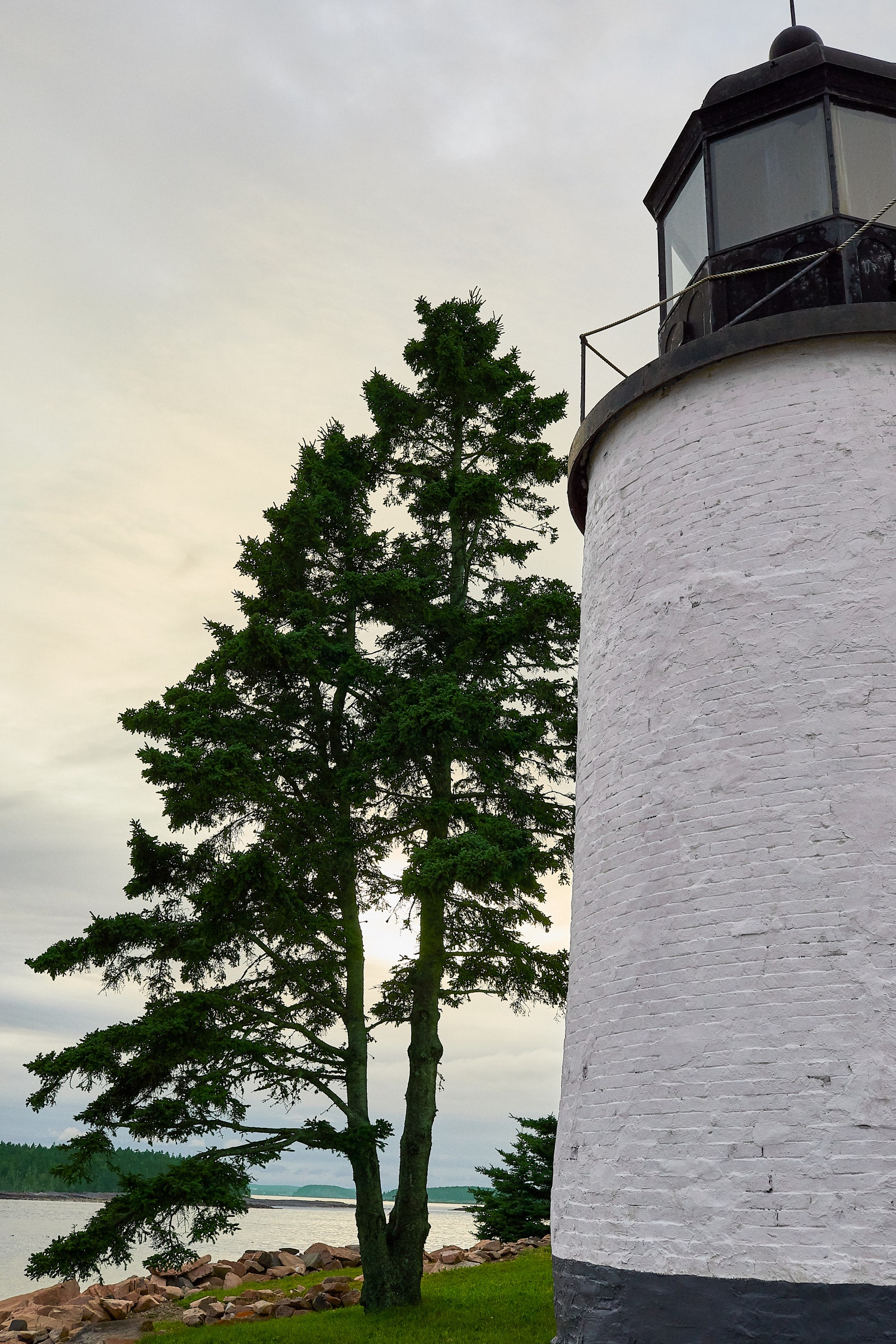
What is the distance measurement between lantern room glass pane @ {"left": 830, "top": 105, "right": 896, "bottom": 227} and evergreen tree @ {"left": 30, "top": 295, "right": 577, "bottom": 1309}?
302 inches

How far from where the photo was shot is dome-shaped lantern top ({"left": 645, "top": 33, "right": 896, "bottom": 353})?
7.70m

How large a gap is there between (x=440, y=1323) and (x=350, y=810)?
21.4ft

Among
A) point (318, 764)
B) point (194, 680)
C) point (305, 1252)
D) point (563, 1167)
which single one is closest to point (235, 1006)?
point (318, 764)

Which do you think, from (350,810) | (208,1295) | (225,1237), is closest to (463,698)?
(350,810)

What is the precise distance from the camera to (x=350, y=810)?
15.6 metres

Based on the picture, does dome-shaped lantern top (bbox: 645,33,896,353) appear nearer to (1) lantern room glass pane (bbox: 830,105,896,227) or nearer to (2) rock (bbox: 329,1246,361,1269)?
(1) lantern room glass pane (bbox: 830,105,896,227)

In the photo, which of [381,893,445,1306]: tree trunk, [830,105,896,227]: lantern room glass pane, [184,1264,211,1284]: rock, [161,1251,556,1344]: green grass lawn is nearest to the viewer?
[830,105,896,227]: lantern room glass pane

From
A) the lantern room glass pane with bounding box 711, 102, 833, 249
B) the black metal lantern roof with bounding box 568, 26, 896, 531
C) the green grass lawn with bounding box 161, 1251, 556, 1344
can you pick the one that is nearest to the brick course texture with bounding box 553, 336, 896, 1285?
the black metal lantern roof with bounding box 568, 26, 896, 531

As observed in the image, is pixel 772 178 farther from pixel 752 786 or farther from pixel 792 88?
pixel 752 786

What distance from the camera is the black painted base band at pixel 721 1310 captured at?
519 centimetres

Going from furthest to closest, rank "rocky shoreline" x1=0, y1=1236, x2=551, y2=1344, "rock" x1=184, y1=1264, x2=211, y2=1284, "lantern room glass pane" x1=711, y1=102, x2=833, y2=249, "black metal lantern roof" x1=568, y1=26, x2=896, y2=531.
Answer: "rock" x1=184, y1=1264, x2=211, y2=1284, "rocky shoreline" x1=0, y1=1236, x2=551, y2=1344, "lantern room glass pane" x1=711, y1=102, x2=833, y2=249, "black metal lantern roof" x1=568, y1=26, x2=896, y2=531

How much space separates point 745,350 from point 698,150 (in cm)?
257

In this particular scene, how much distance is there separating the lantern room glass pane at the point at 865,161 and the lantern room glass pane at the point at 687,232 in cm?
103

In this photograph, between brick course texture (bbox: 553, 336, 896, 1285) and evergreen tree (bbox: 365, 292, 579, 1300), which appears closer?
brick course texture (bbox: 553, 336, 896, 1285)
